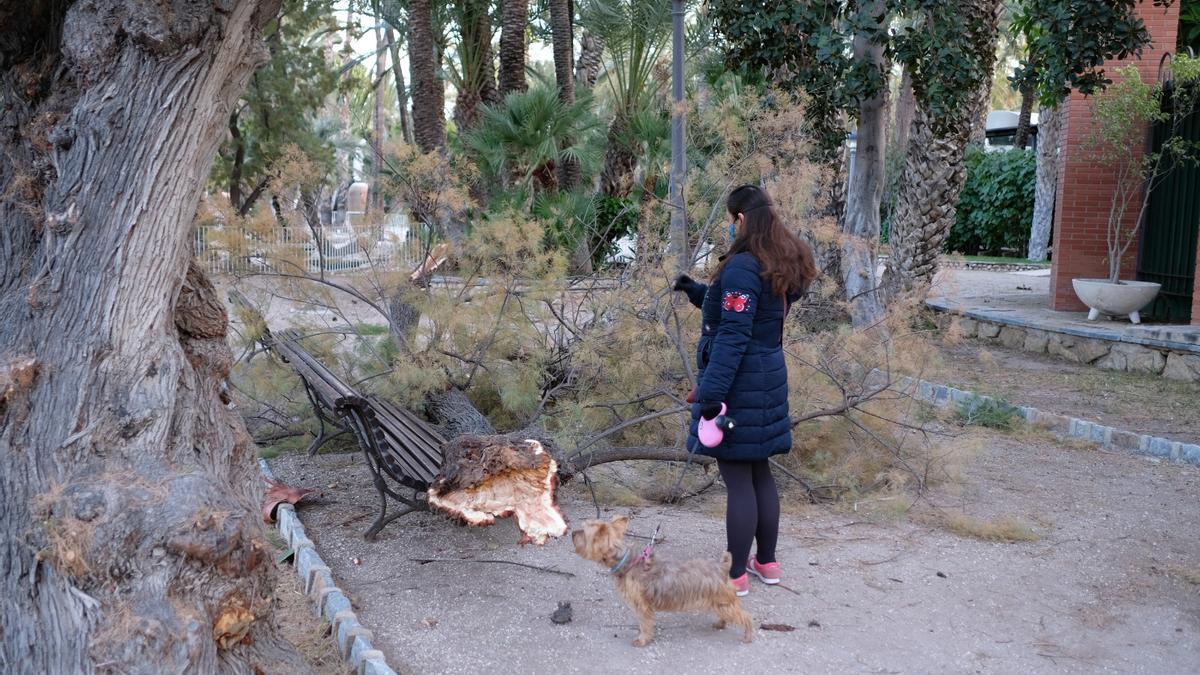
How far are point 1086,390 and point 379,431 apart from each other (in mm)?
6981

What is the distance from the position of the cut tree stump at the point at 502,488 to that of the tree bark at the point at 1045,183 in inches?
815

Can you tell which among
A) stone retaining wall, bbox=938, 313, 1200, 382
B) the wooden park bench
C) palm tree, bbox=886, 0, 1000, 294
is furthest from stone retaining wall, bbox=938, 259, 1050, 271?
the wooden park bench

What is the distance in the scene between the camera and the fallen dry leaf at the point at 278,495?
223 inches

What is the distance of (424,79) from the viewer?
47.4ft

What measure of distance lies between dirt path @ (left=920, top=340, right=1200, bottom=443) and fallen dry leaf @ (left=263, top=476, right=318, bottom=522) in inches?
167

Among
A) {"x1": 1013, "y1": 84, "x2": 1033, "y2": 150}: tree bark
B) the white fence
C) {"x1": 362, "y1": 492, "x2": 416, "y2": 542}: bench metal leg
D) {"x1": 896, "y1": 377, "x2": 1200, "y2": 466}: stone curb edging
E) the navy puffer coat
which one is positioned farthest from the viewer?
{"x1": 1013, "y1": 84, "x2": 1033, "y2": 150}: tree bark

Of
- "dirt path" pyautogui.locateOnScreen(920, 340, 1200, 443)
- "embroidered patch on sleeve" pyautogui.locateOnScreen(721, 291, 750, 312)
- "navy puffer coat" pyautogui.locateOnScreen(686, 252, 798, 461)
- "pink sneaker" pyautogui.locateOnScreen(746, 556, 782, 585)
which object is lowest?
"dirt path" pyautogui.locateOnScreen(920, 340, 1200, 443)

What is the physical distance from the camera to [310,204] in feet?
22.1

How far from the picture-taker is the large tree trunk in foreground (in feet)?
9.94

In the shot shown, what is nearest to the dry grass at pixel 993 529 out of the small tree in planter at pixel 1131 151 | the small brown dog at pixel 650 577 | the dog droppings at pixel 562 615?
the small brown dog at pixel 650 577

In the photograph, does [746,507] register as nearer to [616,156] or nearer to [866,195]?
[866,195]

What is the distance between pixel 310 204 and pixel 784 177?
300 centimetres

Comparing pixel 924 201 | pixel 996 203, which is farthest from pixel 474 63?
pixel 996 203

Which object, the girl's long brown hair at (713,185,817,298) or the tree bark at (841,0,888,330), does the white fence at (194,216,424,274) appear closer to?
the girl's long brown hair at (713,185,817,298)
